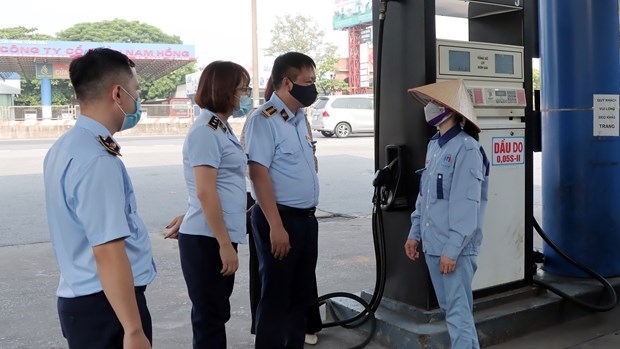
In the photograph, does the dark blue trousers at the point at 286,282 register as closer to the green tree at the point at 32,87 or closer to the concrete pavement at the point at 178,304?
the concrete pavement at the point at 178,304

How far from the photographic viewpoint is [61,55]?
39.1 m

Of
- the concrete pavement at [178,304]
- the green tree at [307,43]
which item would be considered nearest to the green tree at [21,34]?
the green tree at [307,43]

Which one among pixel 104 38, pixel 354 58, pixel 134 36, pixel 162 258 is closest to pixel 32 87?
pixel 104 38

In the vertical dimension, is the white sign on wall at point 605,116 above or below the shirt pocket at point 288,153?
above

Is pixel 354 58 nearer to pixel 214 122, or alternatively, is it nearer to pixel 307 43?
pixel 307 43

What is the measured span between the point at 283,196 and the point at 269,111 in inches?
18.3

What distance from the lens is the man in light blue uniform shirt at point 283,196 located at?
11.5 ft

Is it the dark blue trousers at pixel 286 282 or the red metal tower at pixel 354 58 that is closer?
the dark blue trousers at pixel 286 282

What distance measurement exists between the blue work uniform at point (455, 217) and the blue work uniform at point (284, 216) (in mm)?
660

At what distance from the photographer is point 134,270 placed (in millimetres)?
2189

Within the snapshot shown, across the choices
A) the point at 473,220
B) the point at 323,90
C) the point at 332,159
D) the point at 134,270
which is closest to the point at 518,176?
the point at 473,220

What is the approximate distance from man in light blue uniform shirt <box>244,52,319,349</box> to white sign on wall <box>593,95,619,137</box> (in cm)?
245

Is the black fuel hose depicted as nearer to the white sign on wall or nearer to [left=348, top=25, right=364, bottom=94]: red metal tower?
the white sign on wall

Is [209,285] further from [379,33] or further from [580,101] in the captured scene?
[580,101]
